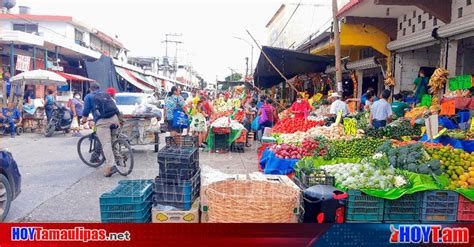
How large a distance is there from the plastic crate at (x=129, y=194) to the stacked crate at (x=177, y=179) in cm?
13

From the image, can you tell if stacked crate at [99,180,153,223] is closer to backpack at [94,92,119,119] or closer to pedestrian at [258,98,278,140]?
backpack at [94,92,119,119]

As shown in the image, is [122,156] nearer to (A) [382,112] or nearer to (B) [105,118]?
(B) [105,118]

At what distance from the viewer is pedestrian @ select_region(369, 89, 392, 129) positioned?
820 centimetres

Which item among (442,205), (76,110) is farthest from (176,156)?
(76,110)

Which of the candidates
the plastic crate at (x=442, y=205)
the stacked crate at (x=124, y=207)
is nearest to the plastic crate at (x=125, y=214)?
the stacked crate at (x=124, y=207)

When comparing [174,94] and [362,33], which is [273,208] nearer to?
[174,94]

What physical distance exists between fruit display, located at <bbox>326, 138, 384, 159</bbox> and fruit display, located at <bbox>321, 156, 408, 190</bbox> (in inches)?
42.9

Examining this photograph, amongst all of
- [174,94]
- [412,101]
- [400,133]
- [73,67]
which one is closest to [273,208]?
[73,67]

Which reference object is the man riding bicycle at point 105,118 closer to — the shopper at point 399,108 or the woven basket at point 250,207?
the woven basket at point 250,207

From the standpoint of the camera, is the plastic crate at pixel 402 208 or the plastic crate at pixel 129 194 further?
the plastic crate at pixel 402 208

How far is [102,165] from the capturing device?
786 cm

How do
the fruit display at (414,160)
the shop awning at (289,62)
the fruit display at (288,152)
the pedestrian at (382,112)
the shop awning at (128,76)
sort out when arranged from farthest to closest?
the shop awning at (289,62) < the pedestrian at (382,112) < the fruit display at (288,152) < the shop awning at (128,76) < the fruit display at (414,160)

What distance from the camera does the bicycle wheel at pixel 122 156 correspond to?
712 cm

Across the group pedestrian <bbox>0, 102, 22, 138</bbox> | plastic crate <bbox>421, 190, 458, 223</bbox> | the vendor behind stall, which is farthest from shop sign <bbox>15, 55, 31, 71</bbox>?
the vendor behind stall
